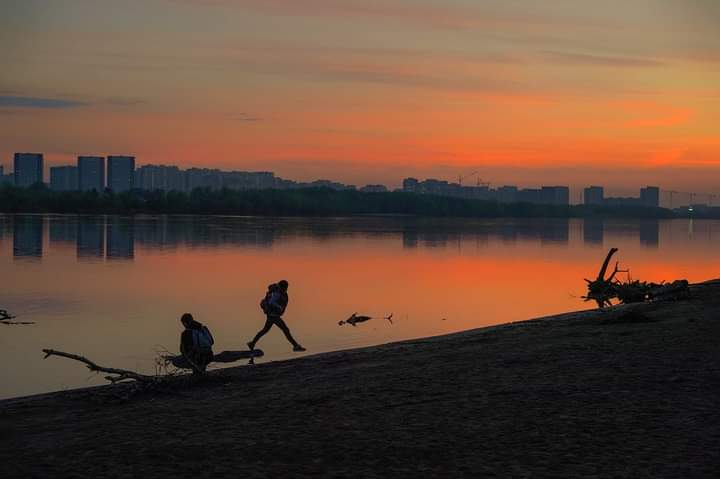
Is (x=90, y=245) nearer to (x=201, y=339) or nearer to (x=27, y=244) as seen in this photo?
(x=27, y=244)

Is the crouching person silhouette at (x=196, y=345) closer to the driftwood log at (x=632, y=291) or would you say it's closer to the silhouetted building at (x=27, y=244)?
the driftwood log at (x=632, y=291)

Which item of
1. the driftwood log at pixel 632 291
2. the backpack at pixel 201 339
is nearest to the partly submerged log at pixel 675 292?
the driftwood log at pixel 632 291

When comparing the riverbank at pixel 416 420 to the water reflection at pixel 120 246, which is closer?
the riverbank at pixel 416 420

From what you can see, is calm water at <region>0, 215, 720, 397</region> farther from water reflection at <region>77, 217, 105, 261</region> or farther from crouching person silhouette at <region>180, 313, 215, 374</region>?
crouching person silhouette at <region>180, 313, 215, 374</region>

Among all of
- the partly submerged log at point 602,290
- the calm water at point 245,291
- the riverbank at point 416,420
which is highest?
the riverbank at point 416,420

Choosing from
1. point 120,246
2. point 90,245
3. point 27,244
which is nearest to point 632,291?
point 120,246

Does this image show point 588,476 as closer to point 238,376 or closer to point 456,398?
point 456,398

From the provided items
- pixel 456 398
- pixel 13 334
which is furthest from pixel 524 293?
pixel 456 398

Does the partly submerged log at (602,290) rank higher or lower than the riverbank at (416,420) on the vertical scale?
lower

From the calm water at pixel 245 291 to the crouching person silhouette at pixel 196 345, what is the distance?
16.2ft

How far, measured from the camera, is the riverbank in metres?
7.82

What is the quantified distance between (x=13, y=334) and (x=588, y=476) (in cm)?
2154

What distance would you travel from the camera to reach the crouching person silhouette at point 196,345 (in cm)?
1371

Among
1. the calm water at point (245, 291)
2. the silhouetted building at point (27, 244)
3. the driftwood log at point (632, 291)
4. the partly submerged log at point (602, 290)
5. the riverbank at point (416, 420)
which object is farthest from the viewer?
the silhouetted building at point (27, 244)
